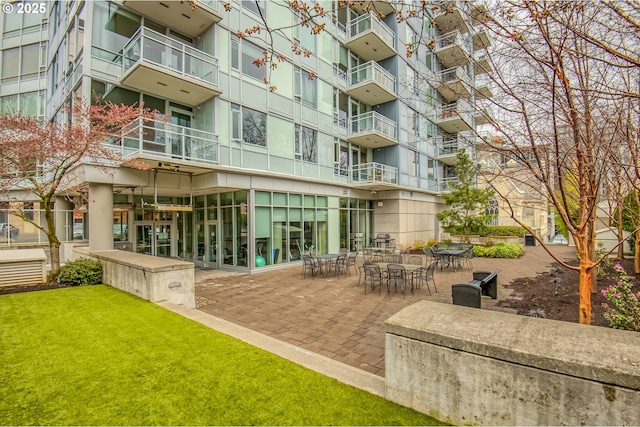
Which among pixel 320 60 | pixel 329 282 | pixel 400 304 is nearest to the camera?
pixel 400 304

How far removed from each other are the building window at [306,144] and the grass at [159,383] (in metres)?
10.8

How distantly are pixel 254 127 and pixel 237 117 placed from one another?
83 centimetres

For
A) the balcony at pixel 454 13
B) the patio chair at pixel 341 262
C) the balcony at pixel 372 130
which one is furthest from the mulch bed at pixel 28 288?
the balcony at pixel 372 130

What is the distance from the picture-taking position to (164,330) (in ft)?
17.0

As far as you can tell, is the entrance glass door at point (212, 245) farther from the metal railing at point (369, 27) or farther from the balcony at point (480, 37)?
the metal railing at point (369, 27)

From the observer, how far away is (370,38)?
58.0 feet

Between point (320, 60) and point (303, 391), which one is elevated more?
point (320, 60)

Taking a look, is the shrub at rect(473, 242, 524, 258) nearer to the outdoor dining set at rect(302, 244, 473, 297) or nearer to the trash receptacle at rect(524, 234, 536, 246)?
the outdoor dining set at rect(302, 244, 473, 297)

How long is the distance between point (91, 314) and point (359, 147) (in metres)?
16.3

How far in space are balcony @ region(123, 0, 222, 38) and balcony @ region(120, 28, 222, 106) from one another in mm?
1048

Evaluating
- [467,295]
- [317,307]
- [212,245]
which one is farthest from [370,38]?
[467,295]

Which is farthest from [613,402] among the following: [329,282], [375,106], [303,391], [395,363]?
[375,106]

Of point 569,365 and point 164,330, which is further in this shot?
point 164,330

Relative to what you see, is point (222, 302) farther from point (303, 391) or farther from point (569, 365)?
point (569, 365)
